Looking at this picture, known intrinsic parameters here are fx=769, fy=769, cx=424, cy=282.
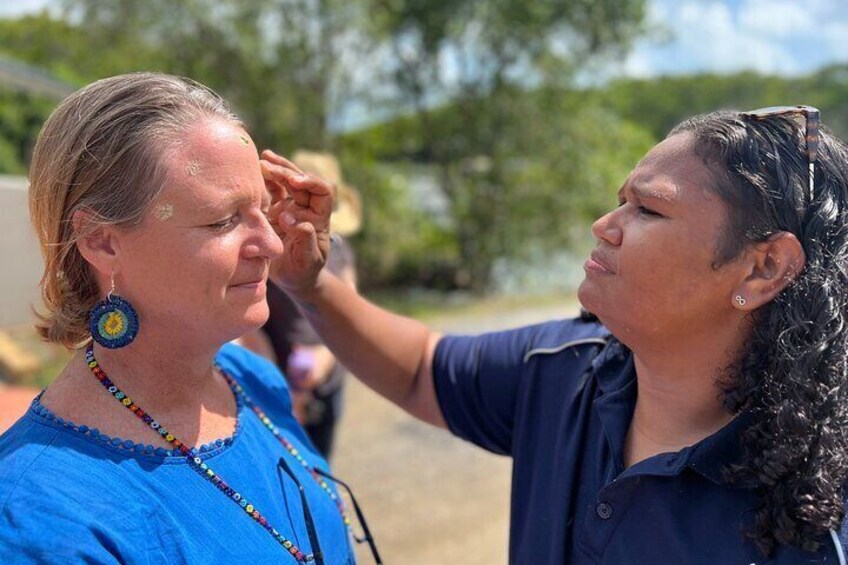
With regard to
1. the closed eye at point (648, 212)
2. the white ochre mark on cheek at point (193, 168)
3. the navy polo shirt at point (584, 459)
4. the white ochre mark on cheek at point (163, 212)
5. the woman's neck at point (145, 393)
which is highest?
the white ochre mark on cheek at point (193, 168)

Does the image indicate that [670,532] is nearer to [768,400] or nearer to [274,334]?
[768,400]

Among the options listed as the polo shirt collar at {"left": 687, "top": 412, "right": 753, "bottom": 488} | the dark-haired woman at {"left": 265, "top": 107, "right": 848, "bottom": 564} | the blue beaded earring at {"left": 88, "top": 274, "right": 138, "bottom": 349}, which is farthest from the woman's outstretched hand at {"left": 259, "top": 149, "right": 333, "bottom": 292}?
the polo shirt collar at {"left": 687, "top": 412, "right": 753, "bottom": 488}

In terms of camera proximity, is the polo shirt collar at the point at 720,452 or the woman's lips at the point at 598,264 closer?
the polo shirt collar at the point at 720,452

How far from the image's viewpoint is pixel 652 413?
5.47 feet

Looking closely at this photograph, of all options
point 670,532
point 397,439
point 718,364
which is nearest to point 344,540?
point 670,532

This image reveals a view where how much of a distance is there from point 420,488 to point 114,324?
3796mm

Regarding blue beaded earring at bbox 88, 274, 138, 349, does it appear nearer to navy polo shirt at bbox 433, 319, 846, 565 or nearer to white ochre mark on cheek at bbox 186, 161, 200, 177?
white ochre mark on cheek at bbox 186, 161, 200, 177

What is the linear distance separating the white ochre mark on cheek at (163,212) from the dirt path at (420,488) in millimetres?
2961

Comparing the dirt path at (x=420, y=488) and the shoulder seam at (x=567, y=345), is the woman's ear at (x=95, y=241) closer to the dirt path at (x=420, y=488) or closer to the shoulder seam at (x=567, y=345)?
the shoulder seam at (x=567, y=345)

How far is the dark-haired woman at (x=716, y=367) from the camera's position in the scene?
1.43 m

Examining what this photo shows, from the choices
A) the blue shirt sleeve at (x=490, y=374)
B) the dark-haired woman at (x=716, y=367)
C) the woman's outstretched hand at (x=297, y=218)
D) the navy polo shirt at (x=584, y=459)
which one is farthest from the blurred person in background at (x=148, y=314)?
the blue shirt sleeve at (x=490, y=374)

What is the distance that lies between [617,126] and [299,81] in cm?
498

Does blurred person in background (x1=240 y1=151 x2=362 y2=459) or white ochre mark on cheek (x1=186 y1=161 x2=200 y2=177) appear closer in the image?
white ochre mark on cheek (x1=186 y1=161 x2=200 y2=177)

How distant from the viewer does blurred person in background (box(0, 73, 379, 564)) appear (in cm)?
127
